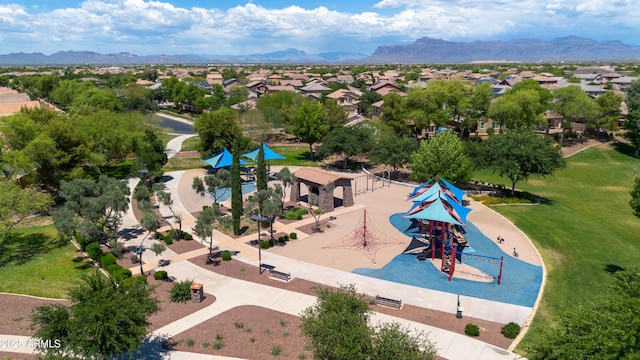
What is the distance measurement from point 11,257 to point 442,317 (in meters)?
35.7

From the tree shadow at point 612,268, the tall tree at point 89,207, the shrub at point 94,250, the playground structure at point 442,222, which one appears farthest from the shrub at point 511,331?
the shrub at point 94,250

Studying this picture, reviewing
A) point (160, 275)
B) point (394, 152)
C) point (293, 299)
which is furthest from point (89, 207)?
point (394, 152)

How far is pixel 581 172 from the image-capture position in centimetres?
6556

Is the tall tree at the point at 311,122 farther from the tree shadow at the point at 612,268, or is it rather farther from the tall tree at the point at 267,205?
the tree shadow at the point at 612,268

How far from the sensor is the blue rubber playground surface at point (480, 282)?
28.8 m

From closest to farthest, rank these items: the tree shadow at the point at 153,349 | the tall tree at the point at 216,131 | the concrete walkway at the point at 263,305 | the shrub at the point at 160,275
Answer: the tree shadow at the point at 153,349, the concrete walkway at the point at 263,305, the shrub at the point at 160,275, the tall tree at the point at 216,131

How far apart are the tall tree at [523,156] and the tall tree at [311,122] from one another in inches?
1120

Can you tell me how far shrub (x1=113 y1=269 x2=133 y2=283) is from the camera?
2906cm

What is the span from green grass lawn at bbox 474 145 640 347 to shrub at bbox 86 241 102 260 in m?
32.5

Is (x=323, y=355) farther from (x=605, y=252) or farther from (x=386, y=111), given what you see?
(x=386, y=111)

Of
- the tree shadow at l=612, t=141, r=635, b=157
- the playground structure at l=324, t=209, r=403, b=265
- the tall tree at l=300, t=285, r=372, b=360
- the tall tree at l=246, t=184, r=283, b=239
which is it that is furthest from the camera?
the tree shadow at l=612, t=141, r=635, b=157

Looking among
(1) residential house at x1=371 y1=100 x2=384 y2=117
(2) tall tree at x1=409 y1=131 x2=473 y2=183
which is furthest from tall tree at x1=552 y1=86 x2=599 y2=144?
(2) tall tree at x1=409 y1=131 x2=473 y2=183

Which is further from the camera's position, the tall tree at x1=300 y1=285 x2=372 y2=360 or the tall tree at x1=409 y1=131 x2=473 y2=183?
the tall tree at x1=409 y1=131 x2=473 y2=183

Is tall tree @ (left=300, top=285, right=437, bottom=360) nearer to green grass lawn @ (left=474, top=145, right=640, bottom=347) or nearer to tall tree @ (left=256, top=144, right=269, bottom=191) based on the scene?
green grass lawn @ (left=474, top=145, right=640, bottom=347)
